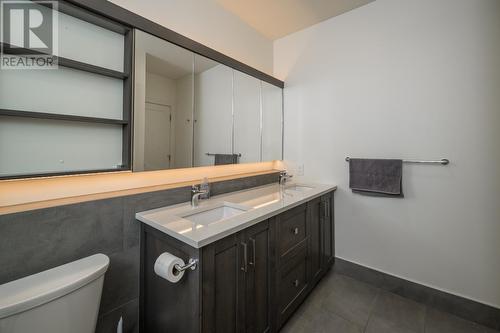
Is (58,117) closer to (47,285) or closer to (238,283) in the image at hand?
(47,285)

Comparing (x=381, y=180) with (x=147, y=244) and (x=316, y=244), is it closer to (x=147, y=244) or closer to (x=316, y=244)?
(x=316, y=244)

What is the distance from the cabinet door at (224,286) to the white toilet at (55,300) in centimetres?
48

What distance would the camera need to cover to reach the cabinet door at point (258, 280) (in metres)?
1.15

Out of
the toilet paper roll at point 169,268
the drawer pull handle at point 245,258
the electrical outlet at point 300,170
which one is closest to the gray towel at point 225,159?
→ the electrical outlet at point 300,170

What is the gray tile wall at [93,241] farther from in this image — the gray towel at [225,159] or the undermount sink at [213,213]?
the gray towel at [225,159]

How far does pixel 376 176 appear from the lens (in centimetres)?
183

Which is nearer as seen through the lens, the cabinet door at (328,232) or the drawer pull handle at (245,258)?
the drawer pull handle at (245,258)

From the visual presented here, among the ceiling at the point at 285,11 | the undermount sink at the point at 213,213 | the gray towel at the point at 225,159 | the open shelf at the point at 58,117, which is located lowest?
the undermount sink at the point at 213,213

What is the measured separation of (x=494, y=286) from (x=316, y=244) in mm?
1186

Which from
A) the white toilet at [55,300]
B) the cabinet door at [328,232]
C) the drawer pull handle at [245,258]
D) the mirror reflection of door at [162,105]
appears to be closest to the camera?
the white toilet at [55,300]

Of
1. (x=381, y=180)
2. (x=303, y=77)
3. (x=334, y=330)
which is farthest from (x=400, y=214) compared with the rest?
(x=303, y=77)

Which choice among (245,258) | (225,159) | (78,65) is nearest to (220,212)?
(245,258)

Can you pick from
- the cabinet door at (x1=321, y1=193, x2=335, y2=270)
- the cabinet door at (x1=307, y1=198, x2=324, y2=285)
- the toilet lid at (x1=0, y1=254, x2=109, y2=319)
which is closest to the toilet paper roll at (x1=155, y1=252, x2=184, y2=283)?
the toilet lid at (x1=0, y1=254, x2=109, y2=319)

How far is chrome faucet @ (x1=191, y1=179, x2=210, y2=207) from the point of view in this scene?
1.42 meters
